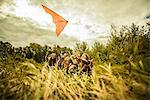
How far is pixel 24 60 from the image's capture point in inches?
186

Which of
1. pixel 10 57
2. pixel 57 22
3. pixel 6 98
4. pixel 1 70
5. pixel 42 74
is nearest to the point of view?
pixel 6 98

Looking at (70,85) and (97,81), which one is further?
(70,85)

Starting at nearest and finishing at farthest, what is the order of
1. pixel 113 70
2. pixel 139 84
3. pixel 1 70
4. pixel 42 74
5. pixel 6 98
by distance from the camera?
pixel 139 84 → pixel 6 98 → pixel 113 70 → pixel 42 74 → pixel 1 70

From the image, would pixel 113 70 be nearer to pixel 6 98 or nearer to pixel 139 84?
pixel 139 84

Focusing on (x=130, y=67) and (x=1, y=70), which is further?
(x=1, y=70)

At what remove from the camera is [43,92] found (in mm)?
3715

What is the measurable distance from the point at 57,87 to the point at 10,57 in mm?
1485

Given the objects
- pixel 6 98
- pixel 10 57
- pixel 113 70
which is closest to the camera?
pixel 6 98

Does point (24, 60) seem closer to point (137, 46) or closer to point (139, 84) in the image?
point (137, 46)

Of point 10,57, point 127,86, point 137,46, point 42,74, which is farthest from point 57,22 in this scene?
point 127,86

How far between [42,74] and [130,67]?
4.22 ft

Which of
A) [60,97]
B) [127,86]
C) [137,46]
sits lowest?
[60,97]

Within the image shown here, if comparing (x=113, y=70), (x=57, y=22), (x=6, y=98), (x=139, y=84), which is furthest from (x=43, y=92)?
(x=57, y=22)

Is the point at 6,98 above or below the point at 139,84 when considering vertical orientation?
below
